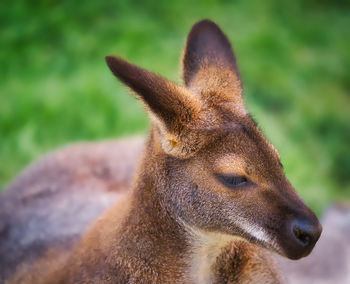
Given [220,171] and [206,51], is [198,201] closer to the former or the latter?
[220,171]

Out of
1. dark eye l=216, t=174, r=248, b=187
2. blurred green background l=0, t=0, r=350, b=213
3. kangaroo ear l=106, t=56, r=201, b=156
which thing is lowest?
blurred green background l=0, t=0, r=350, b=213

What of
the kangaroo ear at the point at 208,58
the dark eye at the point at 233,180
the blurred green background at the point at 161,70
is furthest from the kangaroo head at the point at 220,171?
the blurred green background at the point at 161,70

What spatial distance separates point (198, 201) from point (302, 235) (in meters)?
0.57

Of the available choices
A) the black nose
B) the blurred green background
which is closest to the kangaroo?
the black nose

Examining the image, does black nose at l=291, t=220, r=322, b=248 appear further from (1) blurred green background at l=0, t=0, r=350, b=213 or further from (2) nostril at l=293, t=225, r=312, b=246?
(1) blurred green background at l=0, t=0, r=350, b=213

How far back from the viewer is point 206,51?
3557mm

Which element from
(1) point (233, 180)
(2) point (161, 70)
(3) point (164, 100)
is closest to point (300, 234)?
(1) point (233, 180)

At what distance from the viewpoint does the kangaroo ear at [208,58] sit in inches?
135

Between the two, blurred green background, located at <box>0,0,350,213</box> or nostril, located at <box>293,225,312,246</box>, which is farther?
blurred green background, located at <box>0,0,350,213</box>

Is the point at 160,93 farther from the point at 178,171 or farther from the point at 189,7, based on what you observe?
the point at 189,7

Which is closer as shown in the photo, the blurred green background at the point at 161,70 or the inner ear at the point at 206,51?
the inner ear at the point at 206,51

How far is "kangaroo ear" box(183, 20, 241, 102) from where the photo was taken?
342 cm

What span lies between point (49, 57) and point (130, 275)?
449 cm

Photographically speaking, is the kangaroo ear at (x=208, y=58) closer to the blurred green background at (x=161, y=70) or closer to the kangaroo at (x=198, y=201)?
the kangaroo at (x=198, y=201)
